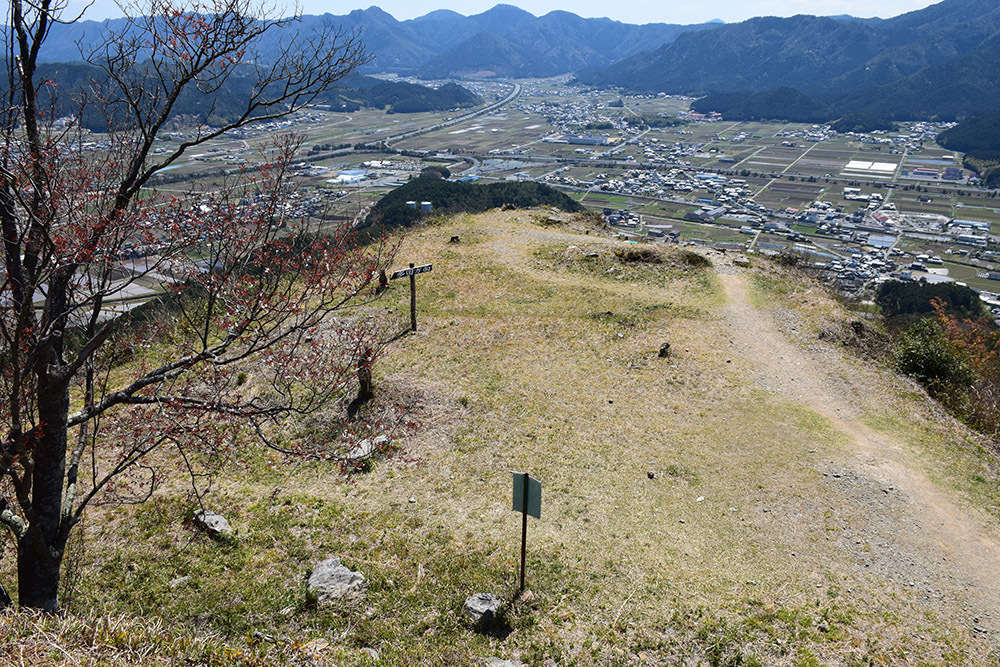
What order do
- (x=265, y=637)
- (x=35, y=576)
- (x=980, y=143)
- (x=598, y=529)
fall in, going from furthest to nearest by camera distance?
(x=980, y=143), (x=598, y=529), (x=265, y=637), (x=35, y=576)

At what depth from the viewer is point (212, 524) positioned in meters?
8.69

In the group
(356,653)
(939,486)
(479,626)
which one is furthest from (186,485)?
(939,486)

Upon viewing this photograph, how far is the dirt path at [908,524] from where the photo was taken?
26.6 feet

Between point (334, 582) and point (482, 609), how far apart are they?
2177mm

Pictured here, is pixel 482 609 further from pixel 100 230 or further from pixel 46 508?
pixel 100 230

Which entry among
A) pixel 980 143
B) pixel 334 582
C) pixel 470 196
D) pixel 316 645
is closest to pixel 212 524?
pixel 334 582

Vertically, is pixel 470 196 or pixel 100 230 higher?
pixel 470 196

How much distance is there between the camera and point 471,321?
18.1 metres

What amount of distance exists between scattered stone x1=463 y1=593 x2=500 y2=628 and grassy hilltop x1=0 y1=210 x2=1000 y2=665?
18cm

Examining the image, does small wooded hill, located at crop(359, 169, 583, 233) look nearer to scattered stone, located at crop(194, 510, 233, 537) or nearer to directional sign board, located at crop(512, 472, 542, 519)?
scattered stone, located at crop(194, 510, 233, 537)

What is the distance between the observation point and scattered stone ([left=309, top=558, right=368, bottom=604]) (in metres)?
7.43

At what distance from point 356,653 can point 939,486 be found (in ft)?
37.0

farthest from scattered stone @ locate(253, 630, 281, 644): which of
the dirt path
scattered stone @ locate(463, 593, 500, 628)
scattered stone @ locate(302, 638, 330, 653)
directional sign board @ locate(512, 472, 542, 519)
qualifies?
the dirt path

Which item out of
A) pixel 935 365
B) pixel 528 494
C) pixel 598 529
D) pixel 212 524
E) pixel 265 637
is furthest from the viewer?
pixel 935 365
